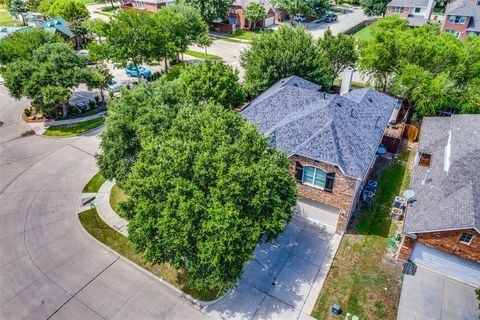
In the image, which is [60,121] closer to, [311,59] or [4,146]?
[4,146]

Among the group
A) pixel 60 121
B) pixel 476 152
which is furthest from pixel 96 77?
pixel 476 152

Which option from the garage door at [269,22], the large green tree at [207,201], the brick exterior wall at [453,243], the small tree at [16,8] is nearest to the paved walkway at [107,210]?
the large green tree at [207,201]

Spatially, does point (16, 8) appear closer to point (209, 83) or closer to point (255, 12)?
point (255, 12)

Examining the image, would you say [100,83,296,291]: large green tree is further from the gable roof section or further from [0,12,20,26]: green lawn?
[0,12,20,26]: green lawn

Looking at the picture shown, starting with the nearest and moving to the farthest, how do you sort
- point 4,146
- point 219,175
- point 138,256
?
point 219,175
point 138,256
point 4,146

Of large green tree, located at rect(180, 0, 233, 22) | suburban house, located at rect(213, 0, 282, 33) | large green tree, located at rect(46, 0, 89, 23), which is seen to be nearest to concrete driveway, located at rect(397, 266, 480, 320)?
large green tree, located at rect(180, 0, 233, 22)

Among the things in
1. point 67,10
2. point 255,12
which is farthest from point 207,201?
point 67,10
